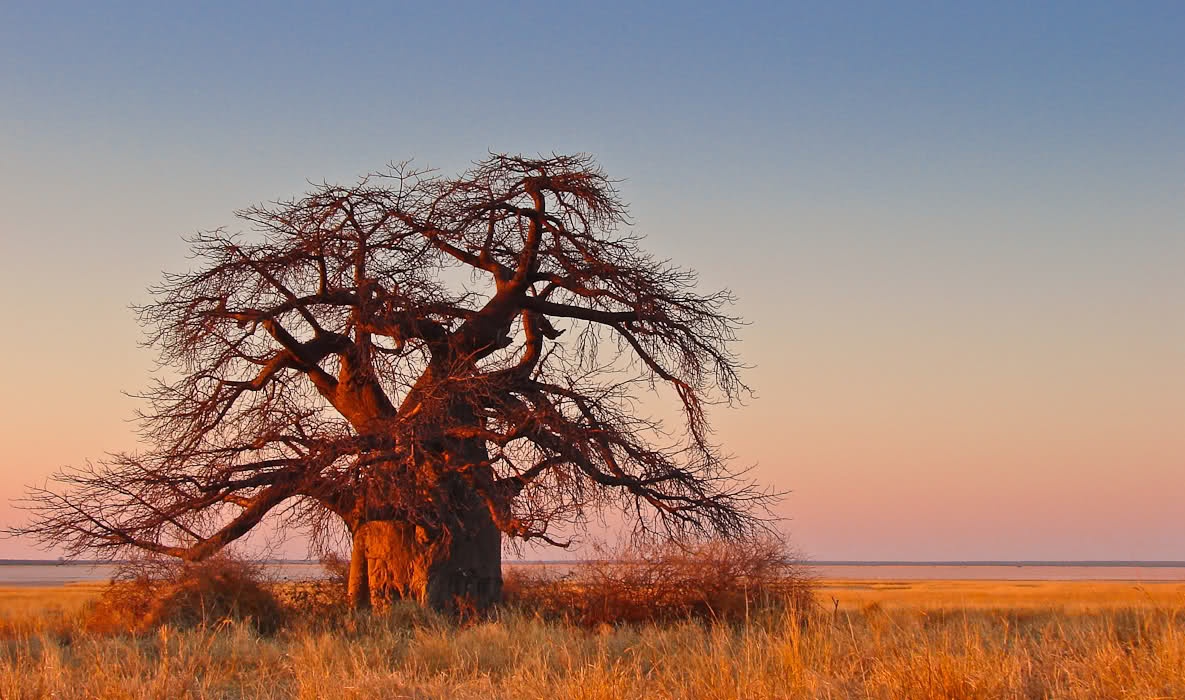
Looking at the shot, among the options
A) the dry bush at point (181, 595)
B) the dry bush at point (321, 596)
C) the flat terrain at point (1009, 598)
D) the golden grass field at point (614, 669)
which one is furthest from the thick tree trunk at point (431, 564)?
the flat terrain at point (1009, 598)

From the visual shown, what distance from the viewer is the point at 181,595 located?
1509cm

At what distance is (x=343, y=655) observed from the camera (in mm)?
9516

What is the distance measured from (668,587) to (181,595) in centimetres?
667

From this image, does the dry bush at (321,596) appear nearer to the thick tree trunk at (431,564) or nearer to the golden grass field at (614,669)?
the thick tree trunk at (431,564)

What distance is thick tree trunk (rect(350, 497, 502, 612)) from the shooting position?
14.9m

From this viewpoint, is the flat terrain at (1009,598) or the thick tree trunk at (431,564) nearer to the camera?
the thick tree trunk at (431,564)

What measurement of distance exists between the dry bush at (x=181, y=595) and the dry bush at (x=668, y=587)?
3.51 metres

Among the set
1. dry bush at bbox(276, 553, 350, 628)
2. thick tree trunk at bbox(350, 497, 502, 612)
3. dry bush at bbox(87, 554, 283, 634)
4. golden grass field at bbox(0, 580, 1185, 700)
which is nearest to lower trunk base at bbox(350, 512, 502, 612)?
thick tree trunk at bbox(350, 497, 502, 612)

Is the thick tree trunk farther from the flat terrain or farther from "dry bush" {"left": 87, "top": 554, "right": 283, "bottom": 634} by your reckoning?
the flat terrain

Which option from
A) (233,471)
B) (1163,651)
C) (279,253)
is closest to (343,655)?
(233,471)

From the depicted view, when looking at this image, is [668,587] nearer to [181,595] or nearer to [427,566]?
[427,566]

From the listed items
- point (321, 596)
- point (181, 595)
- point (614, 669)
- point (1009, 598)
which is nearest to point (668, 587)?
point (321, 596)

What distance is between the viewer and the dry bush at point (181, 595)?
14781mm

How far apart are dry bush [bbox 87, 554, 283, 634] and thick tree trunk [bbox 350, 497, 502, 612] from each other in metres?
1.31
